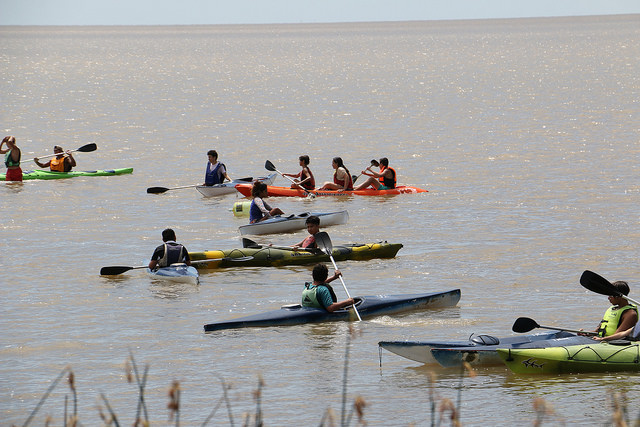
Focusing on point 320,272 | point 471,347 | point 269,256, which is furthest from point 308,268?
point 471,347

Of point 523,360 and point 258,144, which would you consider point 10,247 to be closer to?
point 523,360

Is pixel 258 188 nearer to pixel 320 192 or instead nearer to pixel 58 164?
pixel 320 192

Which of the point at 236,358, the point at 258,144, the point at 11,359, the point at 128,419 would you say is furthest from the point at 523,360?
the point at 258,144

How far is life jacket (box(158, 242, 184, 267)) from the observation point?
16.6m

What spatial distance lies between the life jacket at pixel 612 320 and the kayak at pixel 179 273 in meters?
6.77

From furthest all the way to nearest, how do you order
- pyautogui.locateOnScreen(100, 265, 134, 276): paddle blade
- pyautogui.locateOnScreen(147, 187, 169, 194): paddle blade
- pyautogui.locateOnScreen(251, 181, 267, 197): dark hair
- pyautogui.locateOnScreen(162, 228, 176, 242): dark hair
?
pyautogui.locateOnScreen(147, 187, 169, 194): paddle blade < pyautogui.locateOnScreen(251, 181, 267, 197): dark hair < pyautogui.locateOnScreen(100, 265, 134, 276): paddle blade < pyautogui.locateOnScreen(162, 228, 176, 242): dark hair

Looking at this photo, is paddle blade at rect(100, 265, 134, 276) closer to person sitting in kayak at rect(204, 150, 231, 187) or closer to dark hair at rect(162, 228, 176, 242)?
dark hair at rect(162, 228, 176, 242)

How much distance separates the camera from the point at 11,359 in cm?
1309

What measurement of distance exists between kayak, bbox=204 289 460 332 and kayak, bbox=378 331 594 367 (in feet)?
6.53

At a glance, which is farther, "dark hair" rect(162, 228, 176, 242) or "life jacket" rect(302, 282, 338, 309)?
"dark hair" rect(162, 228, 176, 242)

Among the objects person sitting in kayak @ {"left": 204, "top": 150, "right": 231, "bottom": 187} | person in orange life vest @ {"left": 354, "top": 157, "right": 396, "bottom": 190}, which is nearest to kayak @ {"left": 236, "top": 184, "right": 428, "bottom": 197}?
person in orange life vest @ {"left": 354, "top": 157, "right": 396, "bottom": 190}

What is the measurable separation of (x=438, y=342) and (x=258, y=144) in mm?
27671

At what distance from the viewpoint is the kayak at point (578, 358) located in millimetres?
11539

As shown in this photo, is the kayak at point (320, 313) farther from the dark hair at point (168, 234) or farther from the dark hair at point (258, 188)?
the dark hair at point (258, 188)
